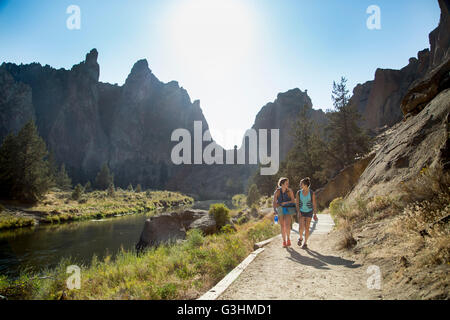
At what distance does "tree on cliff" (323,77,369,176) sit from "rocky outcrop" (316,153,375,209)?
6.84 metres

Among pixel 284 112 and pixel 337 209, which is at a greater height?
pixel 284 112

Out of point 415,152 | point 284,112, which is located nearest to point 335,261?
point 415,152

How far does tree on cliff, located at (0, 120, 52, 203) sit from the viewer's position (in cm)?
3125

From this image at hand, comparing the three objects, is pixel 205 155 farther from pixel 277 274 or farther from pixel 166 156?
pixel 277 274

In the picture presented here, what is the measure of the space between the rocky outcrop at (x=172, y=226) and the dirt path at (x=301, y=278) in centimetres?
1015

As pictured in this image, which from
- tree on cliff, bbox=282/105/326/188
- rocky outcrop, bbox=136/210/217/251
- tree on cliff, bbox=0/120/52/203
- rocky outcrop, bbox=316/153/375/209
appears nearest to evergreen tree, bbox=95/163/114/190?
tree on cliff, bbox=0/120/52/203

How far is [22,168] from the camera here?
32812 millimetres

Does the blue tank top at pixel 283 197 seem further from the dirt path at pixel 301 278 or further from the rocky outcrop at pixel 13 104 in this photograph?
the rocky outcrop at pixel 13 104

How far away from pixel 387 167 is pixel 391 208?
120 inches

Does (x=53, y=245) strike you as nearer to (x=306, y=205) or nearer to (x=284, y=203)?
(x=284, y=203)

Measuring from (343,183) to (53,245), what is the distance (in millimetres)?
22593

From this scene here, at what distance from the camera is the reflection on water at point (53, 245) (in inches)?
508

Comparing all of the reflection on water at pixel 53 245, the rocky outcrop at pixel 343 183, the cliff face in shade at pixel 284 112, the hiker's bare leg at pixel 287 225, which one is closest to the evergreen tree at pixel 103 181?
the reflection on water at pixel 53 245

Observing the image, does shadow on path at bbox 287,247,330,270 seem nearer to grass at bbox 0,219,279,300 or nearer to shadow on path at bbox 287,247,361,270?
shadow on path at bbox 287,247,361,270
